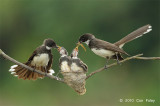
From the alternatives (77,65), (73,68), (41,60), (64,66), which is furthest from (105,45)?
(41,60)

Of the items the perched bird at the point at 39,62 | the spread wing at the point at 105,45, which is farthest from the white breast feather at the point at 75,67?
the spread wing at the point at 105,45

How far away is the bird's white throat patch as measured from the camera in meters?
5.50

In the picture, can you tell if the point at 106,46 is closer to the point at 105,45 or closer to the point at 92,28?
the point at 105,45

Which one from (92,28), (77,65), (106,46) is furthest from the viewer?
(92,28)

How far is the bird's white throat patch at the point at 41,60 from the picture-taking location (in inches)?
216

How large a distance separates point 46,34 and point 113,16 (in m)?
2.88

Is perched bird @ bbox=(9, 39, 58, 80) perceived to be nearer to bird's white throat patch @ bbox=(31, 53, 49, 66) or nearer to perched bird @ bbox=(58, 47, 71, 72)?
bird's white throat patch @ bbox=(31, 53, 49, 66)

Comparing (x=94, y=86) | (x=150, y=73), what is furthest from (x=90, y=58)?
(x=150, y=73)

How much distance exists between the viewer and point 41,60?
556cm

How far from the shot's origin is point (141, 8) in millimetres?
13766

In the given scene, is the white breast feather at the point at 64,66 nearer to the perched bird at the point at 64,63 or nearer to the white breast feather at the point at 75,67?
the perched bird at the point at 64,63

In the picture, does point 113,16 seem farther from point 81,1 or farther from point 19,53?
point 19,53

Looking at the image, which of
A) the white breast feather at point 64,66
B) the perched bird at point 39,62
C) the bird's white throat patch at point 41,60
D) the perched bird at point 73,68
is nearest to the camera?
the perched bird at point 73,68

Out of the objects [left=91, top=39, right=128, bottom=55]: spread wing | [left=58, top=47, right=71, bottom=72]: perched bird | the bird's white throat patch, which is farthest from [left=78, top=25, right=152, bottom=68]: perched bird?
the bird's white throat patch
